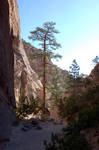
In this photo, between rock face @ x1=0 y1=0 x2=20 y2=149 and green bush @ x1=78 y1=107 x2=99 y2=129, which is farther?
rock face @ x1=0 y1=0 x2=20 y2=149

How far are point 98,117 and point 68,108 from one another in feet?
15.6

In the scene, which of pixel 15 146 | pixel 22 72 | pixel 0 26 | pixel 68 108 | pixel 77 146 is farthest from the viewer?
pixel 22 72

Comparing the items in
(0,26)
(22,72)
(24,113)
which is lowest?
(24,113)

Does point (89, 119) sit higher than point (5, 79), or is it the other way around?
point (5, 79)

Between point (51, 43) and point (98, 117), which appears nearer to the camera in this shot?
point (98, 117)

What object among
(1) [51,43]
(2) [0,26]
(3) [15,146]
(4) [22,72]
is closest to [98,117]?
(3) [15,146]

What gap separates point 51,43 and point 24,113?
A: 988 cm

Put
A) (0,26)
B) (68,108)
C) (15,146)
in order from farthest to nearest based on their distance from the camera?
(0,26), (68,108), (15,146)

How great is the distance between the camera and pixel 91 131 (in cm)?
571

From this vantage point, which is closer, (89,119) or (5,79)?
(89,119)

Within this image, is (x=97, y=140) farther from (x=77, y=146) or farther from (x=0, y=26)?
(x=0, y=26)

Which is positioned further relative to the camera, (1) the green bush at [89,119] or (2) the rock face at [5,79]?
(2) the rock face at [5,79]

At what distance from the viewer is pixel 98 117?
6.02 metres

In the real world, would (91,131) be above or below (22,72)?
below
